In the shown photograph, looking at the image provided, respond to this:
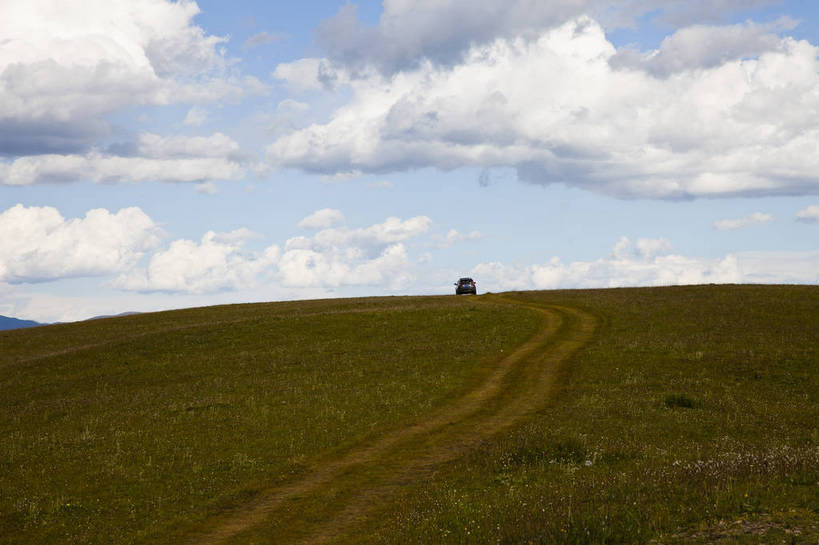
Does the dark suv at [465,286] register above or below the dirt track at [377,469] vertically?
above

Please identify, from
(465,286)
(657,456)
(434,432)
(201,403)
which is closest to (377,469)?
(434,432)

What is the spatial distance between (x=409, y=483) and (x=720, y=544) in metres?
9.74

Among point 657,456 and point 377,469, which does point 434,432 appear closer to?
point 377,469

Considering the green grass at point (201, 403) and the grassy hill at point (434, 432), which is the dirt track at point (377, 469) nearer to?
the grassy hill at point (434, 432)

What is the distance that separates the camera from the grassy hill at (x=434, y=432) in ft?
41.7

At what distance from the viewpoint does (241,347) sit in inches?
1774

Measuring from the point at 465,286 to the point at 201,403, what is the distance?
5521cm

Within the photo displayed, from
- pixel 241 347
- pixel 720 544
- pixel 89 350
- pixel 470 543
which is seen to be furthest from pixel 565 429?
pixel 89 350

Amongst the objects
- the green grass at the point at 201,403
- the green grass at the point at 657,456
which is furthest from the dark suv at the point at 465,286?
the green grass at the point at 657,456

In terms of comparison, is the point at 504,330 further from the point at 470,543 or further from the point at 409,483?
the point at 470,543

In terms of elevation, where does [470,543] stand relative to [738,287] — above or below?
below

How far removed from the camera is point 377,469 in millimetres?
19406

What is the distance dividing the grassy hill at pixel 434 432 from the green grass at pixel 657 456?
8cm

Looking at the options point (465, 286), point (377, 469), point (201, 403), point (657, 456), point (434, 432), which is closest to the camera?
point (657, 456)
